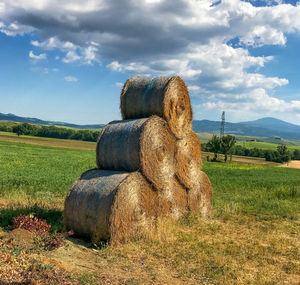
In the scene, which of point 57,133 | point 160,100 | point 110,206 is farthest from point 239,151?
point 110,206

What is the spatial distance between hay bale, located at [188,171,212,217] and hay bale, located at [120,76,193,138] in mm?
1846

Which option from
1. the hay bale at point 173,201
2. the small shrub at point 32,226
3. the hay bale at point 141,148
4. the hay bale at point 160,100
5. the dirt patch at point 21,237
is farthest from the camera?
the hay bale at point 160,100

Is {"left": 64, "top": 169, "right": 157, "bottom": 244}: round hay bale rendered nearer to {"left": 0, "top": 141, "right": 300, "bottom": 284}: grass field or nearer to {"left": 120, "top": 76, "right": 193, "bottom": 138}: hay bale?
{"left": 0, "top": 141, "right": 300, "bottom": 284}: grass field

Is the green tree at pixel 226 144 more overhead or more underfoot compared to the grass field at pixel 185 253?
more overhead

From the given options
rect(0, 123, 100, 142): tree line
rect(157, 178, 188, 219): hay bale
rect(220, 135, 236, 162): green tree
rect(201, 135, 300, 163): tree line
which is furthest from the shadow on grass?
rect(0, 123, 100, 142): tree line

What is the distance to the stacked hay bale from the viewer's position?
7.47 meters

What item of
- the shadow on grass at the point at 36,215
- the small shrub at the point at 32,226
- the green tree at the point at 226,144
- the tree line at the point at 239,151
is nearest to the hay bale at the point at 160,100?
the shadow on grass at the point at 36,215

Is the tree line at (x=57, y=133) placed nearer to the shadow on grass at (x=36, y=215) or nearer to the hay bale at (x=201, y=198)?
the hay bale at (x=201, y=198)

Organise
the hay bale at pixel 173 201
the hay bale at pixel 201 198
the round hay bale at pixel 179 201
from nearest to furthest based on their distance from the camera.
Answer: the hay bale at pixel 173 201 < the round hay bale at pixel 179 201 < the hay bale at pixel 201 198

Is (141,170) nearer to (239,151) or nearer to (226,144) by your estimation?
(226,144)

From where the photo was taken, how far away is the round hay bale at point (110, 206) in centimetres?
726

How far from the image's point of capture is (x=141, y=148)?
26.1 ft

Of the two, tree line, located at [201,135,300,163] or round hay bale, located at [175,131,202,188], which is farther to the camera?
tree line, located at [201,135,300,163]

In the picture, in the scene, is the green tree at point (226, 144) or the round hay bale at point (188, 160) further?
the green tree at point (226, 144)
